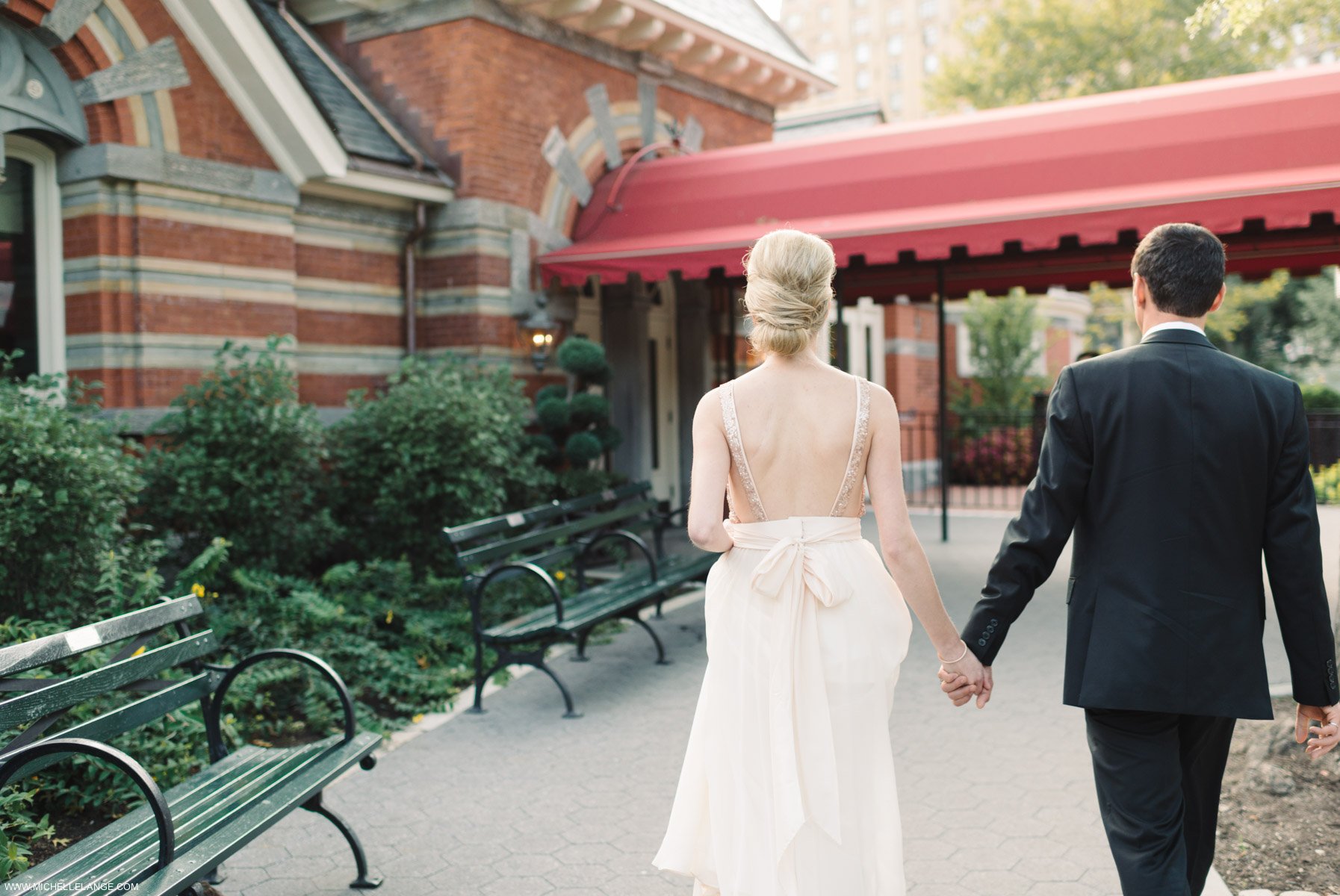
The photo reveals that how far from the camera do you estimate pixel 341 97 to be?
33.9 feet

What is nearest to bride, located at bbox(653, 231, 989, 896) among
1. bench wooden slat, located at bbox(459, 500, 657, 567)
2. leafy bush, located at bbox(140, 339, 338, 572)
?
bench wooden slat, located at bbox(459, 500, 657, 567)

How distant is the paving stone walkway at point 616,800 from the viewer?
13.1ft

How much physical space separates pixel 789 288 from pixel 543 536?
14.9 feet

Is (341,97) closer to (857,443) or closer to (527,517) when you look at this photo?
(527,517)

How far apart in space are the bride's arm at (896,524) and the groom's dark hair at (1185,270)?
766mm

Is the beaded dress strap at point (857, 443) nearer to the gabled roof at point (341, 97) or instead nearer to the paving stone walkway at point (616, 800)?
the paving stone walkway at point (616, 800)

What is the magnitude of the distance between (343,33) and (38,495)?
7.26 metres

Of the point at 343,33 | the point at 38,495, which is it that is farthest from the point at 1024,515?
the point at 343,33

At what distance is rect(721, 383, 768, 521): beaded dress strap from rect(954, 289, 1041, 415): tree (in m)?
18.7

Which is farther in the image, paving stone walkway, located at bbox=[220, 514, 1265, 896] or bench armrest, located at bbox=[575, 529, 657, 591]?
bench armrest, located at bbox=[575, 529, 657, 591]

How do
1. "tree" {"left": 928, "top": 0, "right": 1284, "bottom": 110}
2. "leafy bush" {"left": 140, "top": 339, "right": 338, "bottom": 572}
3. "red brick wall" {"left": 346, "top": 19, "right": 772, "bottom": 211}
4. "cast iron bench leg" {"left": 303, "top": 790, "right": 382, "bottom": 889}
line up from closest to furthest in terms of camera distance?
1. "cast iron bench leg" {"left": 303, "top": 790, "right": 382, "bottom": 889}
2. "leafy bush" {"left": 140, "top": 339, "right": 338, "bottom": 572}
3. "red brick wall" {"left": 346, "top": 19, "right": 772, "bottom": 211}
4. "tree" {"left": 928, "top": 0, "right": 1284, "bottom": 110}

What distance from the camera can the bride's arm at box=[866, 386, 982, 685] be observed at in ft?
9.45

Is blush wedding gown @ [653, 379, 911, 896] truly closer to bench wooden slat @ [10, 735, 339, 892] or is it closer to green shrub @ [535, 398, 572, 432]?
bench wooden slat @ [10, 735, 339, 892]

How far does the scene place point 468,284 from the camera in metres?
10.3
